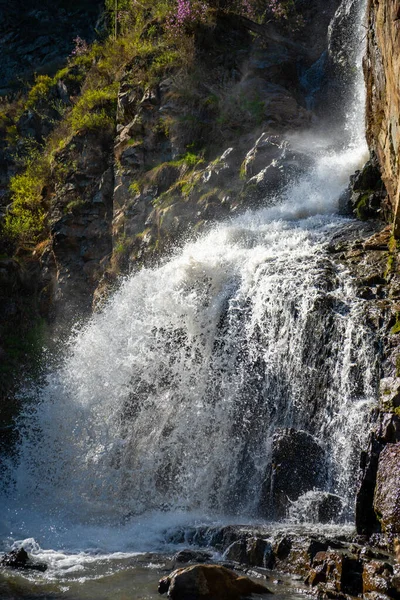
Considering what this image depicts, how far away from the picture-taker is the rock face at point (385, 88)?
31.6 ft

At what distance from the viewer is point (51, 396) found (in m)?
14.5

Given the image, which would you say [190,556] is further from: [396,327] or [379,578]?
[396,327]

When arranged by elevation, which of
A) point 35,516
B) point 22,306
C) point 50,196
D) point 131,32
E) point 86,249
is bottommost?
point 35,516

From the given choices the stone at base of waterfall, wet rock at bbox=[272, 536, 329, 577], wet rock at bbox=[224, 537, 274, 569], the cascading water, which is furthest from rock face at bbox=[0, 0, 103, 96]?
the stone at base of waterfall

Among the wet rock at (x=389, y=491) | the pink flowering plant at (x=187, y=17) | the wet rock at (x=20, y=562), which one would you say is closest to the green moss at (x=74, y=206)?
the pink flowering plant at (x=187, y=17)

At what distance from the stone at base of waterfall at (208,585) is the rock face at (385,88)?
22.3ft

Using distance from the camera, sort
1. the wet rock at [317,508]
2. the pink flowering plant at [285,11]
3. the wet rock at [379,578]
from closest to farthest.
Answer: the wet rock at [379,578] → the wet rock at [317,508] → the pink flowering plant at [285,11]

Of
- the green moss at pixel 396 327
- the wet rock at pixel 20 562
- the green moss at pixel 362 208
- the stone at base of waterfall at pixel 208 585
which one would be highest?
the green moss at pixel 362 208

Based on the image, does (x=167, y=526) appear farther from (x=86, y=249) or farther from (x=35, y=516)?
(x=86, y=249)

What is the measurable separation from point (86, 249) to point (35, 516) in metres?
9.41

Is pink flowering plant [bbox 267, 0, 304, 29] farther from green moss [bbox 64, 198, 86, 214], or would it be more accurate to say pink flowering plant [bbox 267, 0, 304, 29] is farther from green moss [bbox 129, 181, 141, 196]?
green moss [bbox 64, 198, 86, 214]

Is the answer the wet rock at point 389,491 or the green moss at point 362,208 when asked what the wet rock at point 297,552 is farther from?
the green moss at point 362,208

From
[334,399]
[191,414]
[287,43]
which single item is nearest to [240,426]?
[191,414]

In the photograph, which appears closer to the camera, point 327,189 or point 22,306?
point 327,189
